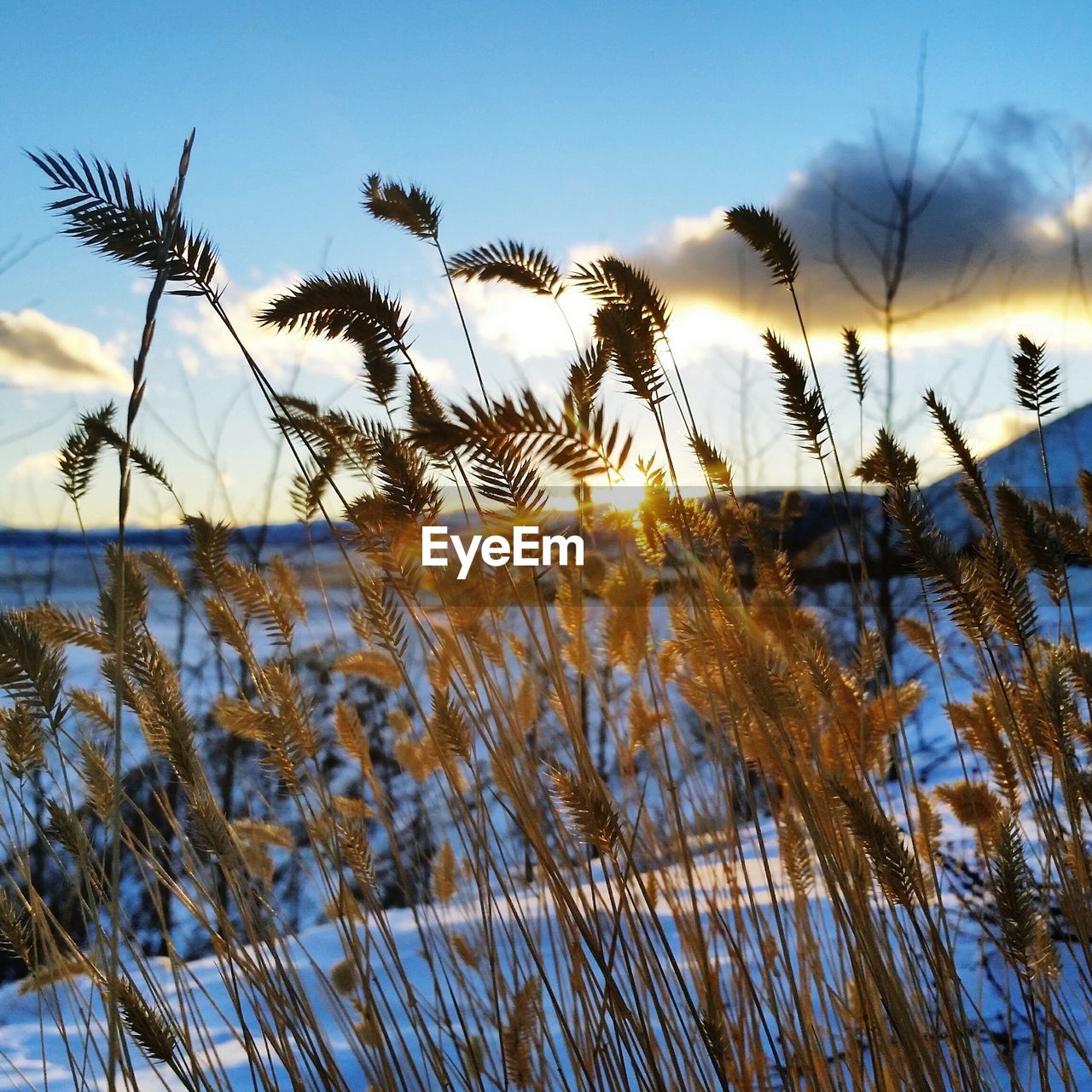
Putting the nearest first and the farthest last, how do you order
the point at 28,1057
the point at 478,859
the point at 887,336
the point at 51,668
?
the point at 51,668 → the point at 478,859 → the point at 28,1057 → the point at 887,336

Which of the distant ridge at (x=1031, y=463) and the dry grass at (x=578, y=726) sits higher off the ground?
the distant ridge at (x=1031, y=463)

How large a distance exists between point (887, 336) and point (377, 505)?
2724 millimetres

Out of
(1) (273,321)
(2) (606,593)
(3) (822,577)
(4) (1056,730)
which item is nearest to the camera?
(1) (273,321)

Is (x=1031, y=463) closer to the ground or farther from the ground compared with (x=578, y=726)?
farther from the ground

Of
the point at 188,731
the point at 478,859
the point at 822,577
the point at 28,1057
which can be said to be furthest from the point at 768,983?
the point at 822,577

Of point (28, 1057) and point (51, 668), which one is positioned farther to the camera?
point (28, 1057)

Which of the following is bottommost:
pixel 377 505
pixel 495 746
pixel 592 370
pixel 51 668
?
pixel 495 746

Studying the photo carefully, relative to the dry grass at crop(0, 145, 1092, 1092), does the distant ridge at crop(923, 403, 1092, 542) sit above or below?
above

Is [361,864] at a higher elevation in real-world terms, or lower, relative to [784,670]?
lower

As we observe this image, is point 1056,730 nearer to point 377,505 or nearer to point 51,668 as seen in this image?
point 377,505

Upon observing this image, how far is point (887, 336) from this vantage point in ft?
10.8

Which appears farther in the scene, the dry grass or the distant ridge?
the distant ridge

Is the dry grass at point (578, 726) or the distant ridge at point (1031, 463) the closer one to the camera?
the dry grass at point (578, 726)

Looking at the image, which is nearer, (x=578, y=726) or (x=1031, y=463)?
(x=578, y=726)
